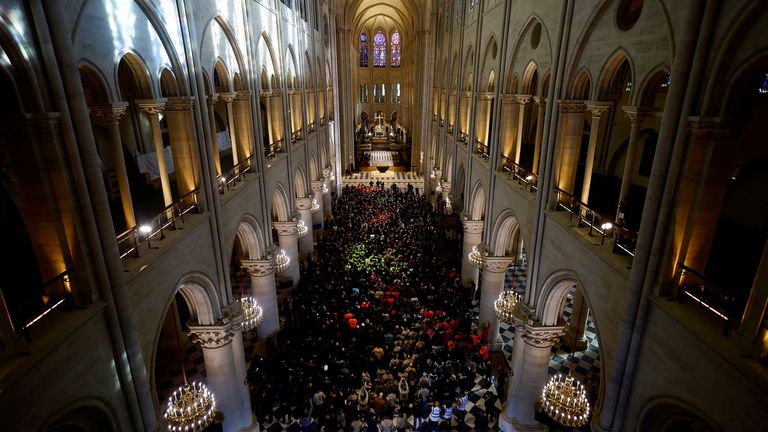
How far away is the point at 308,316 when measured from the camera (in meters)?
14.4

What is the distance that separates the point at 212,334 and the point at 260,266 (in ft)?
12.1

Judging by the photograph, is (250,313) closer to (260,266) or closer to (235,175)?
(260,266)

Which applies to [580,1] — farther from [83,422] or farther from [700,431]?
[83,422]

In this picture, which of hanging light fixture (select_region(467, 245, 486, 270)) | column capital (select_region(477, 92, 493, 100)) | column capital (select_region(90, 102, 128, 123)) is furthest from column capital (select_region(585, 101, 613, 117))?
column capital (select_region(90, 102, 128, 123))

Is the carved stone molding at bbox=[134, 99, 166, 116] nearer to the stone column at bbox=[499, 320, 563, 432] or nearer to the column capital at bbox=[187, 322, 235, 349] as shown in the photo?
the column capital at bbox=[187, 322, 235, 349]

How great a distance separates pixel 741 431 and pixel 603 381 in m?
2.72

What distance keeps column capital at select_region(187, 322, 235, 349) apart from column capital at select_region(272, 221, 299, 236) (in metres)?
6.91

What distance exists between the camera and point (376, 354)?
12461 millimetres

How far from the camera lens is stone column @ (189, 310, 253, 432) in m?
9.90

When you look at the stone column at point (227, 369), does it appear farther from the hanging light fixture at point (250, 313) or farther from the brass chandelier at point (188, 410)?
the brass chandelier at point (188, 410)

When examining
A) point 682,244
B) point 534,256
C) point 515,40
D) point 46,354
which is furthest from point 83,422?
point 515,40

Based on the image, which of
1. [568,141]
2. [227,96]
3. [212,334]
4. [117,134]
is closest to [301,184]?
[227,96]

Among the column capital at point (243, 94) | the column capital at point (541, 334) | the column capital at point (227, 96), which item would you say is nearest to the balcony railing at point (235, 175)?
the column capital at point (243, 94)

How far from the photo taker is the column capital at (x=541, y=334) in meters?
10.1
